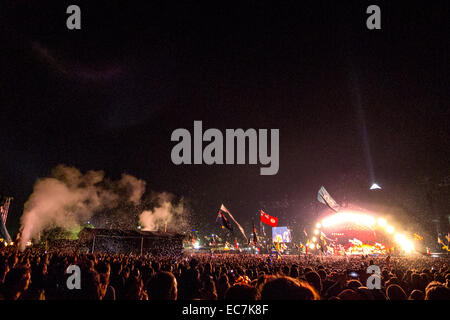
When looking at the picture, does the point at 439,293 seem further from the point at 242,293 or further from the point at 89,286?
the point at 89,286

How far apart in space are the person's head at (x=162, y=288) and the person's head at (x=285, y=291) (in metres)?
1.47

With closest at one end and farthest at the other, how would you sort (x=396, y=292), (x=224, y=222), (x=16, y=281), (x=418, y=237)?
(x=16, y=281), (x=396, y=292), (x=224, y=222), (x=418, y=237)

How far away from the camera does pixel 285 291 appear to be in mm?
2137

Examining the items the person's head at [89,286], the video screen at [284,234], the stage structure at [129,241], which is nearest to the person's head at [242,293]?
the person's head at [89,286]

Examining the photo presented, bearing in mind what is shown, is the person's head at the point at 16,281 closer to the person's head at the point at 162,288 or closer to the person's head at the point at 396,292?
the person's head at the point at 162,288

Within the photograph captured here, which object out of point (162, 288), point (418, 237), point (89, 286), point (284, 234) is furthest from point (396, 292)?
point (284, 234)

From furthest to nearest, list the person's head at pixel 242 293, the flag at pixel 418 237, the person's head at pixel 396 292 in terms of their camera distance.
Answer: the flag at pixel 418 237 < the person's head at pixel 396 292 < the person's head at pixel 242 293

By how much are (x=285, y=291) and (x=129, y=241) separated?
34.2 meters

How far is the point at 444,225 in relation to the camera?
1721 inches

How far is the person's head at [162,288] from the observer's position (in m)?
3.12

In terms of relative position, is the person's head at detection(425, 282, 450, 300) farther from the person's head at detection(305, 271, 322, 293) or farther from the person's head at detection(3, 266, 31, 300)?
the person's head at detection(3, 266, 31, 300)
